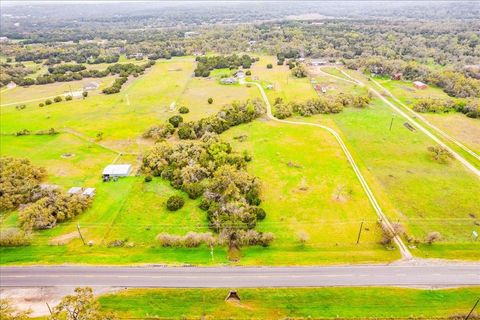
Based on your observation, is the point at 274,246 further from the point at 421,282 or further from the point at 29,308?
the point at 29,308

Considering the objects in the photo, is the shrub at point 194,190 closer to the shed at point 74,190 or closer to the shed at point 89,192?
the shed at point 89,192

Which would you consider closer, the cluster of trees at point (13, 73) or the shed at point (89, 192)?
the shed at point (89, 192)

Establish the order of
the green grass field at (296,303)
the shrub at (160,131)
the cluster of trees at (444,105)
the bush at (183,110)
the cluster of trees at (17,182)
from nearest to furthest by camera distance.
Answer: the green grass field at (296,303), the cluster of trees at (17,182), the shrub at (160,131), the cluster of trees at (444,105), the bush at (183,110)

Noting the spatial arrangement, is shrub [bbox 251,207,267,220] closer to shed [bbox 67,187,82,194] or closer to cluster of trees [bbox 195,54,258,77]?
shed [bbox 67,187,82,194]

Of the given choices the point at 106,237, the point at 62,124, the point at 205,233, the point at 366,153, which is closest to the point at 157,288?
the point at 205,233

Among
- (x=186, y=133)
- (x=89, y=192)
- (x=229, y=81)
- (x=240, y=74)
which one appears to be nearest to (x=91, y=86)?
(x=229, y=81)

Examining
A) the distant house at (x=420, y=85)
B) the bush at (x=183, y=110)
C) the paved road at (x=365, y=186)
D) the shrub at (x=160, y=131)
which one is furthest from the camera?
the distant house at (x=420, y=85)

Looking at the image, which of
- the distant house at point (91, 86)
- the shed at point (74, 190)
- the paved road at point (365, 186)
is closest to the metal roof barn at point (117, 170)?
the shed at point (74, 190)
